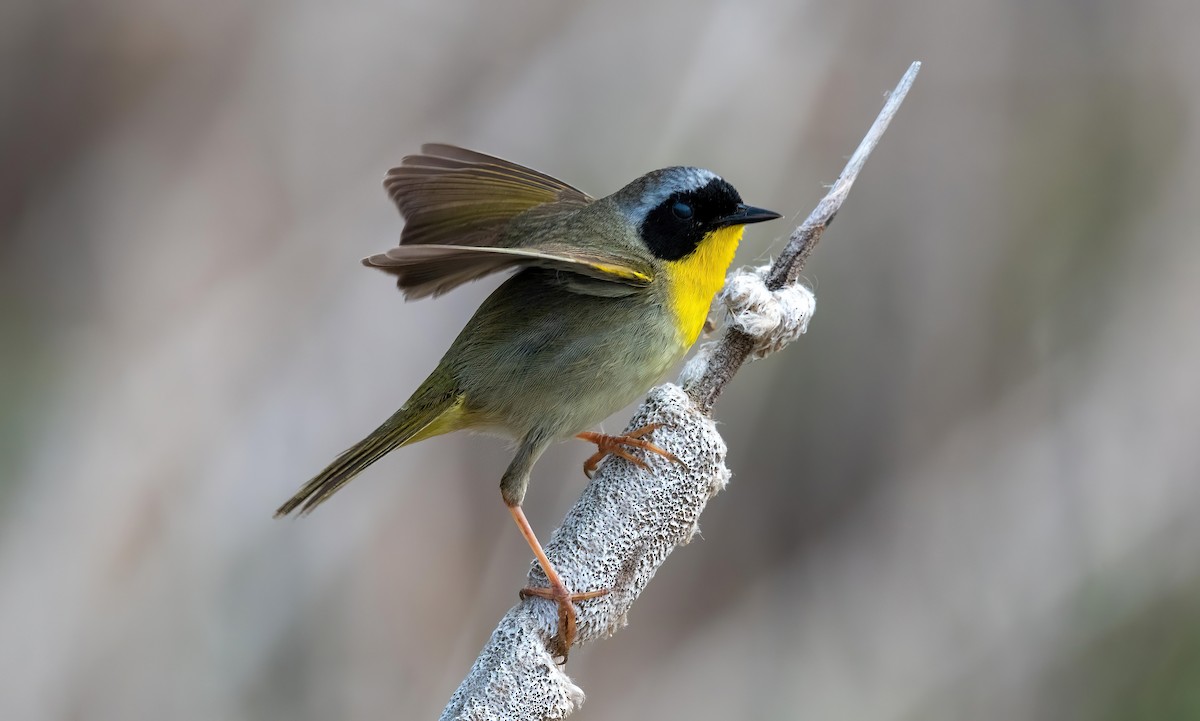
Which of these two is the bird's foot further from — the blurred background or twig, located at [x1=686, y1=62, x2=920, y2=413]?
the blurred background

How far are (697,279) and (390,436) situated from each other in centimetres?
96

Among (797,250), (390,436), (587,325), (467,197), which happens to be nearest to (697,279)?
(587,325)

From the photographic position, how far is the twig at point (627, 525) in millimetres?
2162

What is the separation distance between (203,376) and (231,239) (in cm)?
69

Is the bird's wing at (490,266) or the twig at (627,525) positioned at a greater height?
the bird's wing at (490,266)

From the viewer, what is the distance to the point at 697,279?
10.6 ft

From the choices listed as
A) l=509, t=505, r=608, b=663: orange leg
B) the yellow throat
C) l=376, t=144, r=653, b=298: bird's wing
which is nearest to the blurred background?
l=376, t=144, r=653, b=298: bird's wing

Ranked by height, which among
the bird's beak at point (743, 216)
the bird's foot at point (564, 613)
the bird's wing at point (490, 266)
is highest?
the bird's beak at point (743, 216)

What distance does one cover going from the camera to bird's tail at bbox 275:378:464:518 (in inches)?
110

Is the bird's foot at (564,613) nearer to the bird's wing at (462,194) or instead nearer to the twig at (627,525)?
the twig at (627,525)

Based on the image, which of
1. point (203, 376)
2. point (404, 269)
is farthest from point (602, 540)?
point (203, 376)

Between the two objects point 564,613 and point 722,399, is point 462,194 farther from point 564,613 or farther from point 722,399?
point 564,613

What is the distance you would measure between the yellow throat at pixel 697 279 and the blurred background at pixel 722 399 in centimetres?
132

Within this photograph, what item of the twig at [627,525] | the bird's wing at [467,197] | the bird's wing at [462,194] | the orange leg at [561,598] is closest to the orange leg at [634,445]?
the twig at [627,525]
